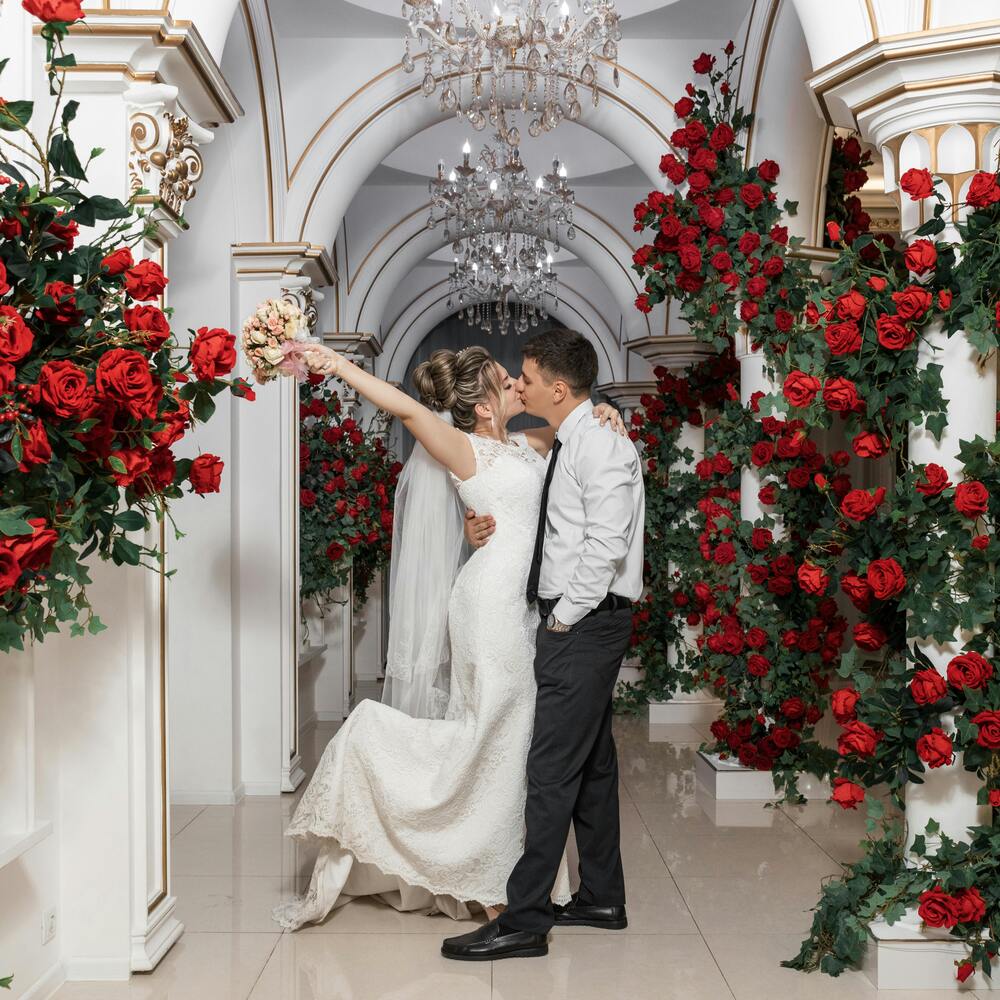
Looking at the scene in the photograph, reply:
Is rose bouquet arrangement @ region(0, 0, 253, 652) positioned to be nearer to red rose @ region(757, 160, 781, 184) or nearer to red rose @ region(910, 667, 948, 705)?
red rose @ region(910, 667, 948, 705)

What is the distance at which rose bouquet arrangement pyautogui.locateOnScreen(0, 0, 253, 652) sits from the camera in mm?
2135

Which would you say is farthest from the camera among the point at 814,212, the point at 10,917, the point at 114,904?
the point at 814,212

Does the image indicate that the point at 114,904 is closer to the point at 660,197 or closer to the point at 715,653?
the point at 715,653

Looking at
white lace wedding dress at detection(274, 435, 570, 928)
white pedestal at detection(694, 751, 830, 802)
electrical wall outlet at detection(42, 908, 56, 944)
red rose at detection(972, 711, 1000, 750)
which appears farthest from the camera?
white pedestal at detection(694, 751, 830, 802)

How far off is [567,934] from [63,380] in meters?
2.72

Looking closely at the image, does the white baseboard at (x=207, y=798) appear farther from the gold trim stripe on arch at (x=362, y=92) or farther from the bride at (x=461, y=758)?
the gold trim stripe on arch at (x=362, y=92)

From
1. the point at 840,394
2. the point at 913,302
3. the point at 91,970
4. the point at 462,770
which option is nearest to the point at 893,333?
the point at 913,302

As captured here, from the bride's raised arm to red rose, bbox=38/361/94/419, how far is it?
1.30 metres

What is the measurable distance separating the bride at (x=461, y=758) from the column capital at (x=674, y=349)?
4.42 metres

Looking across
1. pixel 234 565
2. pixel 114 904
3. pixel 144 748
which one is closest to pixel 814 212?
pixel 234 565

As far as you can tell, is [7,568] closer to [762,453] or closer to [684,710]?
[762,453]

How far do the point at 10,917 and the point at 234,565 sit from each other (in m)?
2.99

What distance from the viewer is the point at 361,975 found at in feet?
11.7

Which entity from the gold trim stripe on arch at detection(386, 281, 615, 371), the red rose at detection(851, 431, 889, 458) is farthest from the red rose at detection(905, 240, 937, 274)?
the gold trim stripe on arch at detection(386, 281, 615, 371)
